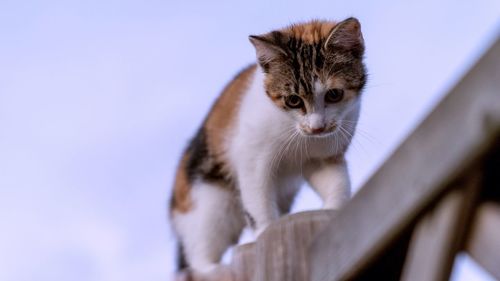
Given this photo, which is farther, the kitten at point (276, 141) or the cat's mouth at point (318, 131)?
the kitten at point (276, 141)

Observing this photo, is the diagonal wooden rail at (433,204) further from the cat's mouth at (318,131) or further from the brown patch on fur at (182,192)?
the brown patch on fur at (182,192)

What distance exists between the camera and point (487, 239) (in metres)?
1.31

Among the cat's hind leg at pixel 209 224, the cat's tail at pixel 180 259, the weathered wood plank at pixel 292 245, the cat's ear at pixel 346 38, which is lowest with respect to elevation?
the cat's tail at pixel 180 259

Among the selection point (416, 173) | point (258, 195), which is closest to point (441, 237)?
point (416, 173)

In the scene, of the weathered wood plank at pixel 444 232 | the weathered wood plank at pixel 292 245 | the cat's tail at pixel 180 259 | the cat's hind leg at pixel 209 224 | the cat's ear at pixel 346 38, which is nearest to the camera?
the weathered wood plank at pixel 444 232

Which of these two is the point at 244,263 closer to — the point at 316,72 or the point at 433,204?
the point at 433,204

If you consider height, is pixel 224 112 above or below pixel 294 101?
below

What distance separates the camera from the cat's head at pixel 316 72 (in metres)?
3.87

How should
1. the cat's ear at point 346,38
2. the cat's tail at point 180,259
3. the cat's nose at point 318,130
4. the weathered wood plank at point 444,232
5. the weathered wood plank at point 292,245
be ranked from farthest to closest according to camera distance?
the cat's tail at point 180,259 < the cat's ear at point 346,38 < the cat's nose at point 318,130 < the weathered wood plank at point 292,245 < the weathered wood plank at point 444,232

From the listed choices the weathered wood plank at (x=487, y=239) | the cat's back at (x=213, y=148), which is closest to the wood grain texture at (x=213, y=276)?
the weathered wood plank at (x=487, y=239)

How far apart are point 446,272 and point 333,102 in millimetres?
2563

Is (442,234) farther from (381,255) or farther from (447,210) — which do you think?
(381,255)

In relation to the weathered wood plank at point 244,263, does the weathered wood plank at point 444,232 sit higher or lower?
higher

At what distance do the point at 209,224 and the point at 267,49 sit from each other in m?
0.96
